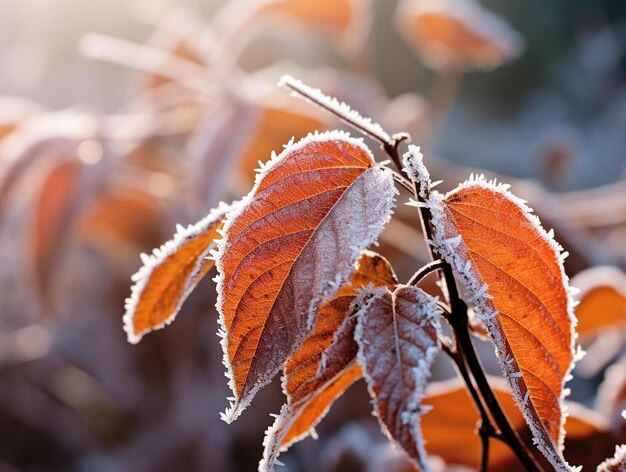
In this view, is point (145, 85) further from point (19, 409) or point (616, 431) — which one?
point (616, 431)

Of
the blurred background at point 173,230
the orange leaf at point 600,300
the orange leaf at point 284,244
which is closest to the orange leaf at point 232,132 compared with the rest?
the blurred background at point 173,230

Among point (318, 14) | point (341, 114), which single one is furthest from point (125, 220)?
point (341, 114)

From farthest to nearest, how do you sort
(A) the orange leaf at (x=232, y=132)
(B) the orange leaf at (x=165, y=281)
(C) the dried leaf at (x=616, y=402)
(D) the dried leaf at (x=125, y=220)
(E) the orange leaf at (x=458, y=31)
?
(E) the orange leaf at (x=458, y=31)
(D) the dried leaf at (x=125, y=220)
(A) the orange leaf at (x=232, y=132)
(C) the dried leaf at (x=616, y=402)
(B) the orange leaf at (x=165, y=281)

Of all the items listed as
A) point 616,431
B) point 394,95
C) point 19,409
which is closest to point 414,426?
point 616,431

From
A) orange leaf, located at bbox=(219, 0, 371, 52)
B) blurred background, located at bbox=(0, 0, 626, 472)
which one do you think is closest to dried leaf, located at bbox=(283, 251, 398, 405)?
blurred background, located at bbox=(0, 0, 626, 472)

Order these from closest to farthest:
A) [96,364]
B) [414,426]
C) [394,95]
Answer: [414,426]
[96,364]
[394,95]

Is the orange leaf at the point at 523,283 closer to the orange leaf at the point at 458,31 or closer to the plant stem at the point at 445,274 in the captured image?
the plant stem at the point at 445,274

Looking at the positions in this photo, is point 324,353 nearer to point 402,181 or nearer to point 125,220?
point 402,181
